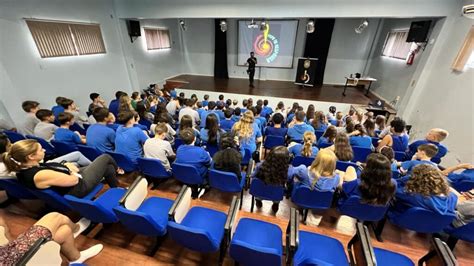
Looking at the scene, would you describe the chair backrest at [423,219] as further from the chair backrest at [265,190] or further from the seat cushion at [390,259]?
the chair backrest at [265,190]

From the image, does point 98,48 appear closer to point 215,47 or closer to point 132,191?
point 215,47

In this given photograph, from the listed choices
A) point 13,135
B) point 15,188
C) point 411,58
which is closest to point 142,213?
point 15,188

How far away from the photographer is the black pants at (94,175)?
193 cm

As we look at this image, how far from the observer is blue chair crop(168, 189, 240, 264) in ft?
4.61

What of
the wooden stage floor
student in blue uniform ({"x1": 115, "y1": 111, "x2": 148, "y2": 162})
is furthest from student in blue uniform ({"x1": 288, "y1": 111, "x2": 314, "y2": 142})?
the wooden stage floor

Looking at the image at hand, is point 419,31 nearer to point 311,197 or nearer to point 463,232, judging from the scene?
point 463,232

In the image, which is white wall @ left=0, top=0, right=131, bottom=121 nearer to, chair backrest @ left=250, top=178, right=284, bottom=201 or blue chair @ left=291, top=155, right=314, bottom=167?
chair backrest @ left=250, top=178, right=284, bottom=201

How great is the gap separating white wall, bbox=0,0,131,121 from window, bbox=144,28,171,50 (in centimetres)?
173

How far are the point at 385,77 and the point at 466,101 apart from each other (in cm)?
401

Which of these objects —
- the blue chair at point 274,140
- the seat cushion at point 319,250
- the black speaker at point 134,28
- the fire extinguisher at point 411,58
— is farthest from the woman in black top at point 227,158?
the black speaker at point 134,28

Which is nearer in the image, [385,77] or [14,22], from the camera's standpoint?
[14,22]

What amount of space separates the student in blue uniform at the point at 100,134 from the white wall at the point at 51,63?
10.2ft

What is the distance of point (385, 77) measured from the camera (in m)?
7.61

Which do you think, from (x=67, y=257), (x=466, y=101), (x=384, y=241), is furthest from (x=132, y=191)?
(x=466, y=101)
